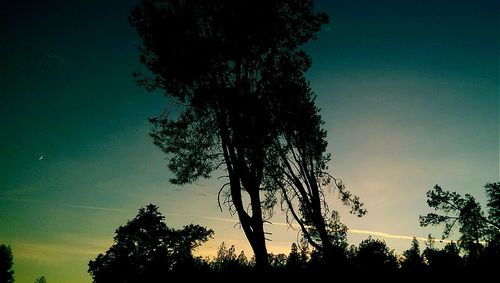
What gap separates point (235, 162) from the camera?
11914 mm

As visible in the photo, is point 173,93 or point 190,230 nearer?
point 173,93

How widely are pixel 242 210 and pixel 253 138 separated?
3058mm

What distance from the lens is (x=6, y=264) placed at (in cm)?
6756

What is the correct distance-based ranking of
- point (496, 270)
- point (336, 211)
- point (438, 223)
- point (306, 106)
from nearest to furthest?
point (496, 270) < point (306, 106) < point (336, 211) < point (438, 223)

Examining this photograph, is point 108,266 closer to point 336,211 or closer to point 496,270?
point 336,211

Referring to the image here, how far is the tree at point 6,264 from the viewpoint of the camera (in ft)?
217

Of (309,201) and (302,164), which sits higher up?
(302,164)

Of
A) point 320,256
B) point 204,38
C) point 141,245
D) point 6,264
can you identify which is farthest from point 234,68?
point 6,264

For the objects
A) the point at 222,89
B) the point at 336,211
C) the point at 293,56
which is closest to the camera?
the point at 222,89

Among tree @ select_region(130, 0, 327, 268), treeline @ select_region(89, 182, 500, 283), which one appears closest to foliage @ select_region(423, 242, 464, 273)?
treeline @ select_region(89, 182, 500, 283)

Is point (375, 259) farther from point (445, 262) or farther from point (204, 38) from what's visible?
point (204, 38)

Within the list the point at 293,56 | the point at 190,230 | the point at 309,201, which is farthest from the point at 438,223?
the point at 190,230

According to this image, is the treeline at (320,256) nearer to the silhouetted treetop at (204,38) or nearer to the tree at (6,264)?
the silhouetted treetop at (204,38)

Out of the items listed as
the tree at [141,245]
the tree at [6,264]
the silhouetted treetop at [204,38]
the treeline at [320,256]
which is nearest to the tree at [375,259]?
the treeline at [320,256]
